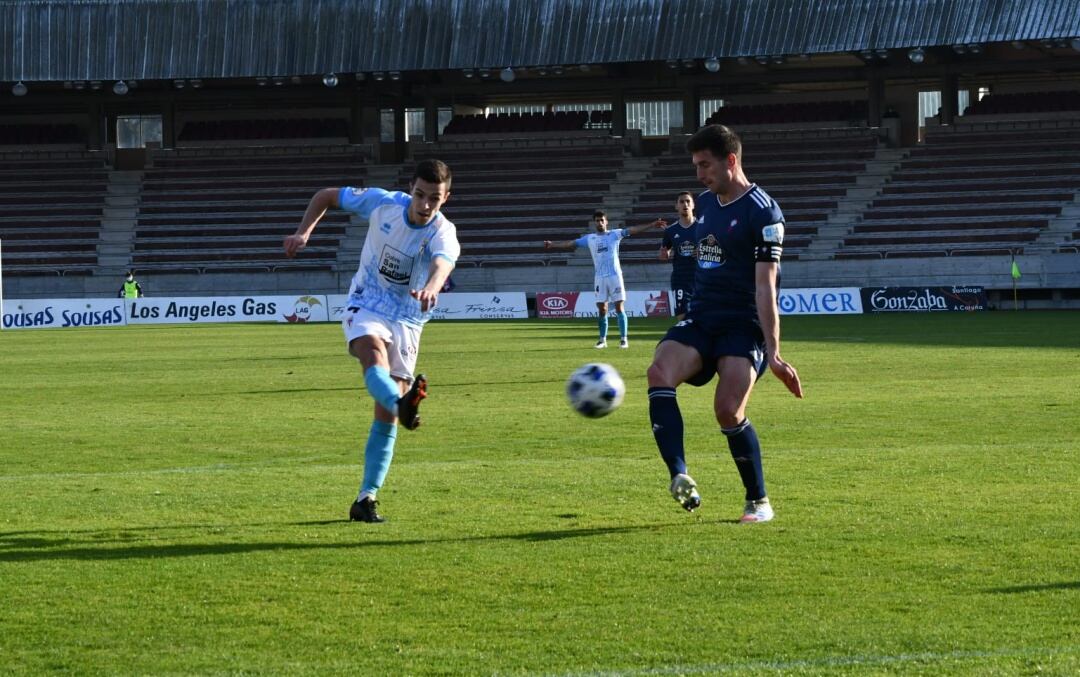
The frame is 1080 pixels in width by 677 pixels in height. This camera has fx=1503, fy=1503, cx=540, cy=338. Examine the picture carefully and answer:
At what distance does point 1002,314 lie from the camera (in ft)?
131

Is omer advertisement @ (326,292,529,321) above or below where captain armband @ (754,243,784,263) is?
above

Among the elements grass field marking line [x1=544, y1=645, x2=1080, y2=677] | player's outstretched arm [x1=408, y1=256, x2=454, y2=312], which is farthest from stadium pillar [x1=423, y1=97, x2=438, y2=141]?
grass field marking line [x1=544, y1=645, x2=1080, y2=677]

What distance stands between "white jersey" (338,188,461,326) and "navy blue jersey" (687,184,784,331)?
56.9 inches

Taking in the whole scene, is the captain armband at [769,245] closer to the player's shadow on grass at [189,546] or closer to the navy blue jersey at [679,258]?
the player's shadow on grass at [189,546]

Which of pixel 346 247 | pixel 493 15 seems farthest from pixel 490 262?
pixel 493 15

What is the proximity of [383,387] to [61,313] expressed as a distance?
37724mm

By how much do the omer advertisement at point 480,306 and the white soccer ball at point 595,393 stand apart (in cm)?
3633

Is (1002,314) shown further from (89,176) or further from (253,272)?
(89,176)

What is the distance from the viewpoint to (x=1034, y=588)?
6332 millimetres

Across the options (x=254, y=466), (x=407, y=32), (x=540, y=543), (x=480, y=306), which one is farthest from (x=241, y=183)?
(x=540, y=543)

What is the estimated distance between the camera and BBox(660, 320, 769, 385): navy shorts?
8.20m

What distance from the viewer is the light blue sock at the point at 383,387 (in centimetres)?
823

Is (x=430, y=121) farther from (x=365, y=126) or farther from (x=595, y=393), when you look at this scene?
(x=595, y=393)

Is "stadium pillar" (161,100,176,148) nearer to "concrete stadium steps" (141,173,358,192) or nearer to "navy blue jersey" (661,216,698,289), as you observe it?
"concrete stadium steps" (141,173,358,192)
